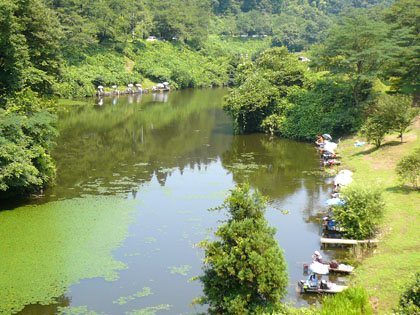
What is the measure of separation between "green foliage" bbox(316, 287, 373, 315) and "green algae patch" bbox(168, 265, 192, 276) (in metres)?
5.91

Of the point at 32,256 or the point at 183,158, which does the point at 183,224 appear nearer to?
the point at 32,256

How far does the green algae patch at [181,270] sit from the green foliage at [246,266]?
4.30 m

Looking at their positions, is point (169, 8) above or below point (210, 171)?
above

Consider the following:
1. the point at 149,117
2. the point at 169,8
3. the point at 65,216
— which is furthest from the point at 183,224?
the point at 169,8

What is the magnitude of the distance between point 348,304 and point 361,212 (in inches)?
293

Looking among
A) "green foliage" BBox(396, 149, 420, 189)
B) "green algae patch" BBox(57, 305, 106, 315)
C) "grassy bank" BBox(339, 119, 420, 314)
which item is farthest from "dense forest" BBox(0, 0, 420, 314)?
"green foliage" BBox(396, 149, 420, 189)

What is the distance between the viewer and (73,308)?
14898mm

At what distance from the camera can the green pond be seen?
52.0 ft

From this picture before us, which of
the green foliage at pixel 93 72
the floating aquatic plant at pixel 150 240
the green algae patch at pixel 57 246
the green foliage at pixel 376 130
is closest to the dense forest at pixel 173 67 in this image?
the green foliage at pixel 93 72

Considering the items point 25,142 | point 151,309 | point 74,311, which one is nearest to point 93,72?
point 25,142

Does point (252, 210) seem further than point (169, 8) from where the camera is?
No

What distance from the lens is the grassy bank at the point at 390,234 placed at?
15.2m

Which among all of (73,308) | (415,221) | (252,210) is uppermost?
(252,210)

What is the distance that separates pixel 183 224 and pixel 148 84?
180 feet
